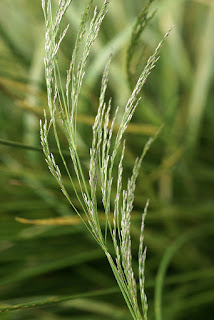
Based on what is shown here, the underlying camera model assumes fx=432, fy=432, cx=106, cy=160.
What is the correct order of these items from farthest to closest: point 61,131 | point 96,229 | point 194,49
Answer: point 194,49 → point 61,131 → point 96,229

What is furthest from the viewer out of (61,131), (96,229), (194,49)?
(194,49)

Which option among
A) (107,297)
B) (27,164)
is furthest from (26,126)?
(107,297)

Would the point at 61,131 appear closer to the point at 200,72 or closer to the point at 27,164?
the point at 27,164

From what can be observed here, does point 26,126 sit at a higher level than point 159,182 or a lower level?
higher

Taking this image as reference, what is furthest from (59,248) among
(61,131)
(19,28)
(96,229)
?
(19,28)

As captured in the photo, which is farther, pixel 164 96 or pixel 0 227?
pixel 164 96

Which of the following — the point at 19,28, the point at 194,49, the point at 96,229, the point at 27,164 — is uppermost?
the point at 19,28
